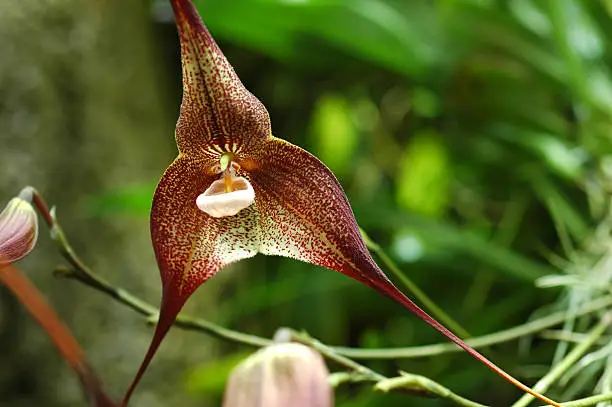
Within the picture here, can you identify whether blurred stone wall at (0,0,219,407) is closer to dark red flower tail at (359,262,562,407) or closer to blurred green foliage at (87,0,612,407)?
blurred green foliage at (87,0,612,407)

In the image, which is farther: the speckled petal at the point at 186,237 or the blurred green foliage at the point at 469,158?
the blurred green foliage at the point at 469,158

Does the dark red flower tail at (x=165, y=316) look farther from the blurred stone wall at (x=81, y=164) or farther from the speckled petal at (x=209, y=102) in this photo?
the blurred stone wall at (x=81, y=164)

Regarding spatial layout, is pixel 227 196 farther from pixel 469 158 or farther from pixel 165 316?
pixel 469 158

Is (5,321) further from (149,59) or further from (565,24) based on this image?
(565,24)

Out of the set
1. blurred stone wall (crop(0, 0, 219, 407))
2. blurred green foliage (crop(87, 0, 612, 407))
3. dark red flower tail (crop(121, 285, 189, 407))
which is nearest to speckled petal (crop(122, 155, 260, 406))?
dark red flower tail (crop(121, 285, 189, 407))

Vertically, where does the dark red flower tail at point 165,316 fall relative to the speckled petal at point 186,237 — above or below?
below

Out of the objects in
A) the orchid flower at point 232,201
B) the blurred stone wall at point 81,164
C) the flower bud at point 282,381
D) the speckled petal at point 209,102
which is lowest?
the blurred stone wall at point 81,164

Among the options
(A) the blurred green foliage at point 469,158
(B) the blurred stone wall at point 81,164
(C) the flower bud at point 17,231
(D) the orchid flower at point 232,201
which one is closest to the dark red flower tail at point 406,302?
(D) the orchid flower at point 232,201
